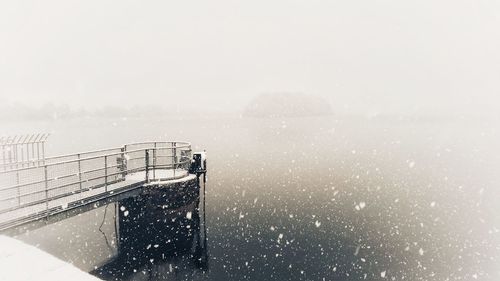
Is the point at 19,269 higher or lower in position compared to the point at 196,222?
higher

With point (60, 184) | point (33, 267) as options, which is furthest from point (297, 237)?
point (33, 267)

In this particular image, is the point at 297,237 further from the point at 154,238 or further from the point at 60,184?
the point at 60,184

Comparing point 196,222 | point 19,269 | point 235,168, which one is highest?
point 19,269

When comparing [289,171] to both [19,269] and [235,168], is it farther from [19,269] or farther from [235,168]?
[19,269]

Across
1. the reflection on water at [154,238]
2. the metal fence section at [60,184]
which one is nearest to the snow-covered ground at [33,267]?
the metal fence section at [60,184]

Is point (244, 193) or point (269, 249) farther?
point (244, 193)

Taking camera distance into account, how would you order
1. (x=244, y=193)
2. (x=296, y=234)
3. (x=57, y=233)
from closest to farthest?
(x=57, y=233)
(x=296, y=234)
(x=244, y=193)

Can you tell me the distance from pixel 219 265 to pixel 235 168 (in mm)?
42202

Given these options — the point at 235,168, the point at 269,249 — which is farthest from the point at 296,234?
the point at 235,168

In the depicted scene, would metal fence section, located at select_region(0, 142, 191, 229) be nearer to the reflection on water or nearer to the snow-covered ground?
the reflection on water

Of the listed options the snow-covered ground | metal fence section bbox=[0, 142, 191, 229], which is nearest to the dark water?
metal fence section bbox=[0, 142, 191, 229]

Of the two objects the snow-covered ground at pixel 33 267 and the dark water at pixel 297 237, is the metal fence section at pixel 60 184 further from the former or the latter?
the snow-covered ground at pixel 33 267

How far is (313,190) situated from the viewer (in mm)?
36938

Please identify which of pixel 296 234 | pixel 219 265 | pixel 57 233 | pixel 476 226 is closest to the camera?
pixel 219 265
